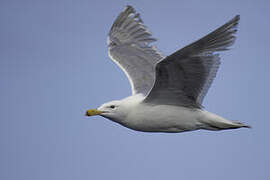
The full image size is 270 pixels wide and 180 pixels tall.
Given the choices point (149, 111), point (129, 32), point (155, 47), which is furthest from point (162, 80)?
point (129, 32)

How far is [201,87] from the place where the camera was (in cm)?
626

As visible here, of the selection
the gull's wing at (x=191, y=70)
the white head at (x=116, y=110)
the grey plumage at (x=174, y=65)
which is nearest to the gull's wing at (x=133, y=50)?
the grey plumage at (x=174, y=65)

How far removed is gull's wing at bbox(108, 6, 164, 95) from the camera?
25.3 ft

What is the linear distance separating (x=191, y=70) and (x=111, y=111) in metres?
1.47

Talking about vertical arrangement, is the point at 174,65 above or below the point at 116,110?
above

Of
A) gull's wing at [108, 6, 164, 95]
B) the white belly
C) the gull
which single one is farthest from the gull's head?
gull's wing at [108, 6, 164, 95]

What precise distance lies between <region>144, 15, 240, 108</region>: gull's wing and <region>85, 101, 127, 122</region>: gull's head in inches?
17.0

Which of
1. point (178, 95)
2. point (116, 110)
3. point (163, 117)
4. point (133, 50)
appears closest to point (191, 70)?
point (178, 95)

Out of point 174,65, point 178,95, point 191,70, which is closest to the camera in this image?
point 174,65

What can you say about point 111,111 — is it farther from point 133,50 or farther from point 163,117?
point 133,50

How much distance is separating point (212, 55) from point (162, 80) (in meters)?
0.81

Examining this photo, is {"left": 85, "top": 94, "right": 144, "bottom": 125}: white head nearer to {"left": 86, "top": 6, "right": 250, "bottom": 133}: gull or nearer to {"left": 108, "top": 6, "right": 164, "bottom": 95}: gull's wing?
{"left": 86, "top": 6, "right": 250, "bottom": 133}: gull

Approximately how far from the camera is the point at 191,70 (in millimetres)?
5879

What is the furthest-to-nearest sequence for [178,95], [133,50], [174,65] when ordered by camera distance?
[133,50]
[178,95]
[174,65]
